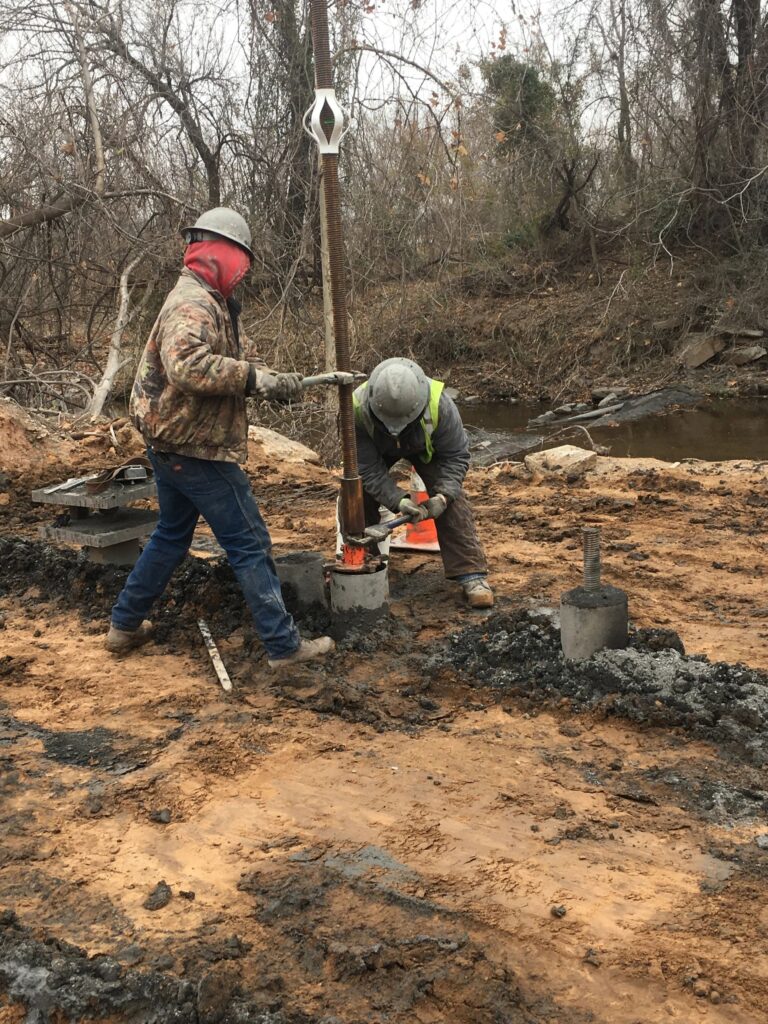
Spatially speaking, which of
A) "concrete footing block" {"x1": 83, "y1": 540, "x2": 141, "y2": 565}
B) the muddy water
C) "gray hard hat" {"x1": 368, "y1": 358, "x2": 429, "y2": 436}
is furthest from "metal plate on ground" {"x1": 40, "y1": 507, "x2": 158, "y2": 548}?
the muddy water

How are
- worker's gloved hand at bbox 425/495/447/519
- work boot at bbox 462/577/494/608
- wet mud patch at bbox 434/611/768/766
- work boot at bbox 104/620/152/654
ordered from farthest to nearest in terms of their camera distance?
work boot at bbox 462/577/494/608 < worker's gloved hand at bbox 425/495/447/519 < work boot at bbox 104/620/152/654 < wet mud patch at bbox 434/611/768/766

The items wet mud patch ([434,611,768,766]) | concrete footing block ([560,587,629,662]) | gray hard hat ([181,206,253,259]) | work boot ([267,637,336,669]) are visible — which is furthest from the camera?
work boot ([267,637,336,669])

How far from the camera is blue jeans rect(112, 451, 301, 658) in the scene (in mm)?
4184

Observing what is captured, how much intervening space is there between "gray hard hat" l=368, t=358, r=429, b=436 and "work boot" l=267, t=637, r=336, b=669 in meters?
1.23

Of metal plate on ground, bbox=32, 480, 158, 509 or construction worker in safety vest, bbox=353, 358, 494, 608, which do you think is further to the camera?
metal plate on ground, bbox=32, 480, 158, 509

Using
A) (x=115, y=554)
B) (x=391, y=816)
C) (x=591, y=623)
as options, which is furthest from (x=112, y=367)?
(x=391, y=816)

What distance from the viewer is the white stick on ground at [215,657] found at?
14.5ft

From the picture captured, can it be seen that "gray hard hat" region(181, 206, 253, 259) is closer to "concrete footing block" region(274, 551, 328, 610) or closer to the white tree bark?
"concrete footing block" region(274, 551, 328, 610)

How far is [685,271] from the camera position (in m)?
18.4

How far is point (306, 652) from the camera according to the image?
4.53 m

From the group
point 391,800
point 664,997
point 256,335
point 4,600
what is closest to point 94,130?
point 256,335

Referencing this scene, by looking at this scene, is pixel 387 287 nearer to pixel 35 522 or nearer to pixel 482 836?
pixel 35 522

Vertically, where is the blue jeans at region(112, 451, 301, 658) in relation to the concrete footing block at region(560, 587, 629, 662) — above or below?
above

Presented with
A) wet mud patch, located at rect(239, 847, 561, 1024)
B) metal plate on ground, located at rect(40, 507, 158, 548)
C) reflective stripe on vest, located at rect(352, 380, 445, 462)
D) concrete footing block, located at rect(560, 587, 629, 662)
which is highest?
reflective stripe on vest, located at rect(352, 380, 445, 462)
